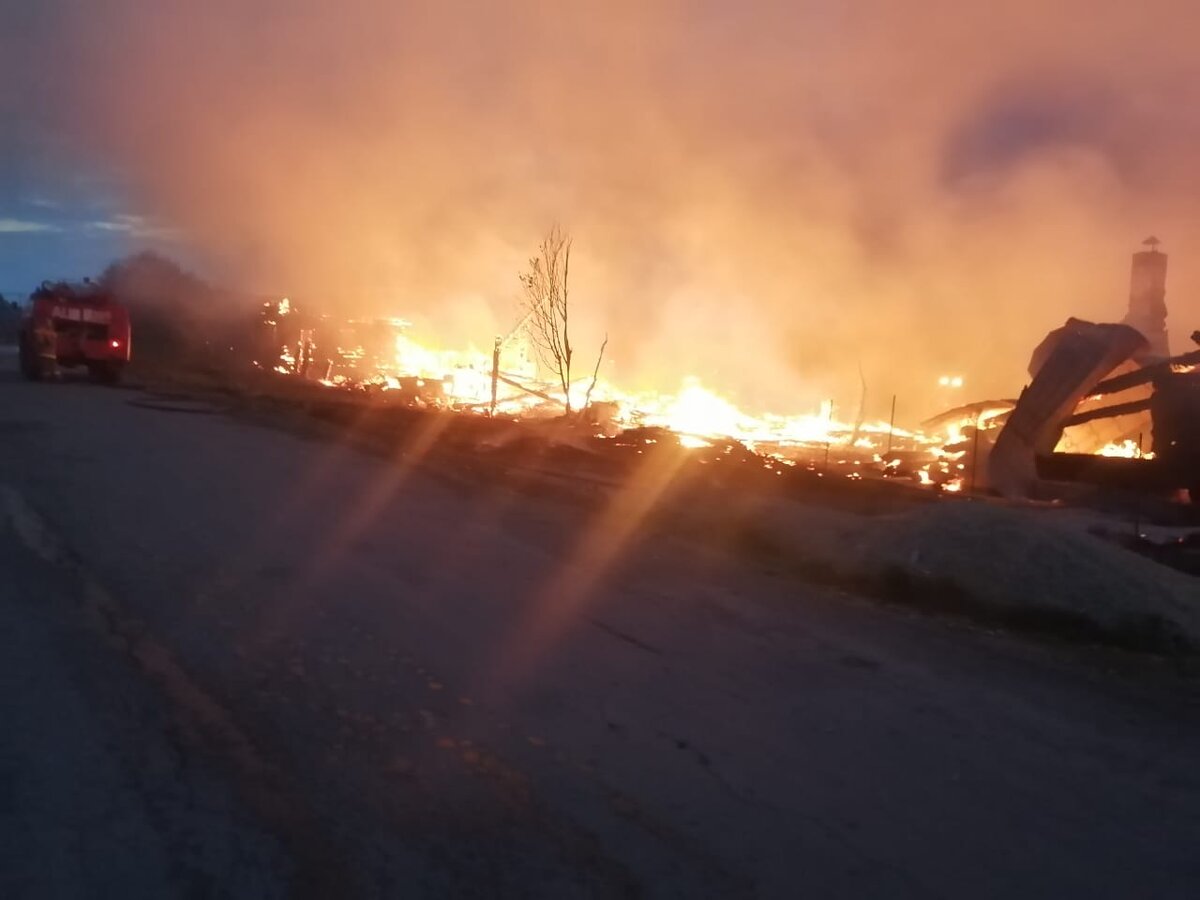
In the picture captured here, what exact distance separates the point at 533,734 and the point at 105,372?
33.5 metres

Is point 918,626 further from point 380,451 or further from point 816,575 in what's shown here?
point 380,451

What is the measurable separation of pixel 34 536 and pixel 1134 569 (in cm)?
977

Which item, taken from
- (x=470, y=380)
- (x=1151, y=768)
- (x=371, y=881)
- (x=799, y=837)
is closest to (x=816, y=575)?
(x=1151, y=768)

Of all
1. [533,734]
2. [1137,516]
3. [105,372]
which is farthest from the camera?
[105,372]

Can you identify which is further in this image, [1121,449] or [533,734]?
[1121,449]

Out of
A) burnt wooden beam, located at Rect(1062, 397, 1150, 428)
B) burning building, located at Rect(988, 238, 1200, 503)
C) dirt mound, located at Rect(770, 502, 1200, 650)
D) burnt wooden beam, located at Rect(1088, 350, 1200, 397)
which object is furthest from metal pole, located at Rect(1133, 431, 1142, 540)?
burnt wooden beam, located at Rect(1062, 397, 1150, 428)

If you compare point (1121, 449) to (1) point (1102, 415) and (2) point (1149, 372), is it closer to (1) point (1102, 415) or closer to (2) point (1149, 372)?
(1) point (1102, 415)

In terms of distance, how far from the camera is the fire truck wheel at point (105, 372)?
36938 mm

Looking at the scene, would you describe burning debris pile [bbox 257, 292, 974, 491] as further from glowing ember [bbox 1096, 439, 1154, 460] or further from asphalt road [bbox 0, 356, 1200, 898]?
asphalt road [bbox 0, 356, 1200, 898]

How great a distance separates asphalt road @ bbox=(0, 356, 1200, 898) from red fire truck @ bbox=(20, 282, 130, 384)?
1028 inches

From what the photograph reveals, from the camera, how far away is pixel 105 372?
3709 centimetres

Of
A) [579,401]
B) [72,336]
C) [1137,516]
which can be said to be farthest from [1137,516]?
[72,336]

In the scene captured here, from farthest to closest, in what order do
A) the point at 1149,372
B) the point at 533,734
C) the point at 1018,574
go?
1. the point at 1149,372
2. the point at 1018,574
3. the point at 533,734

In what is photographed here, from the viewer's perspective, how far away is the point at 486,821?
5613mm
